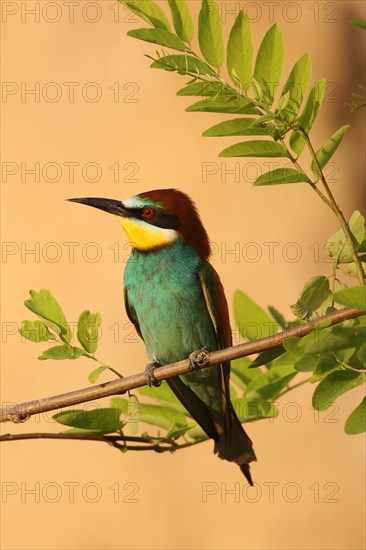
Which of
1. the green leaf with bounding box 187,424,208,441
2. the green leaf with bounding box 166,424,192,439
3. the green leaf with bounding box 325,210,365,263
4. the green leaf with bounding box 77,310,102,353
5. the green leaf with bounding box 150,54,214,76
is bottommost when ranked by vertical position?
the green leaf with bounding box 187,424,208,441

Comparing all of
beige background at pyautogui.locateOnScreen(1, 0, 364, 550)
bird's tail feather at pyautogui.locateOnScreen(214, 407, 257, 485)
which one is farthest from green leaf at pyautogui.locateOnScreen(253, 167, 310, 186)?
beige background at pyautogui.locateOnScreen(1, 0, 364, 550)

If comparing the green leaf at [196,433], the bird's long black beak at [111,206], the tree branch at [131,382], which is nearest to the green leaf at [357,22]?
the tree branch at [131,382]

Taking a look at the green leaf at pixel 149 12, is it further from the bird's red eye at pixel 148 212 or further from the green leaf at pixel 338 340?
the bird's red eye at pixel 148 212

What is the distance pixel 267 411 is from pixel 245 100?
49 centimetres

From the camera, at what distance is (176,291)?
76.4 inches

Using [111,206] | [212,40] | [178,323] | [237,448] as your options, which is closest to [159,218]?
[111,206]

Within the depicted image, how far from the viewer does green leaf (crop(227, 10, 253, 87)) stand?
108cm

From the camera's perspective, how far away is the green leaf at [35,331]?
1258 mm

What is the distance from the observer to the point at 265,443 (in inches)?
123

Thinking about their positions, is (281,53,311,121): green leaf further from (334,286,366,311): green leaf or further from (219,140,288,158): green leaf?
(334,286,366,311): green leaf

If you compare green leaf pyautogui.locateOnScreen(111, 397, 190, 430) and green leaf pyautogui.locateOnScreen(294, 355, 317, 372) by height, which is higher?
green leaf pyautogui.locateOnScreen(294, 355, 317, 372)

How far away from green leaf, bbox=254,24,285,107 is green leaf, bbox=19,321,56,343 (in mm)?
452

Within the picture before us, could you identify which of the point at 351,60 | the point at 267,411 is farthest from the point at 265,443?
the point at 267,411

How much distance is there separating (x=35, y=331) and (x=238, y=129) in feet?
1.37
